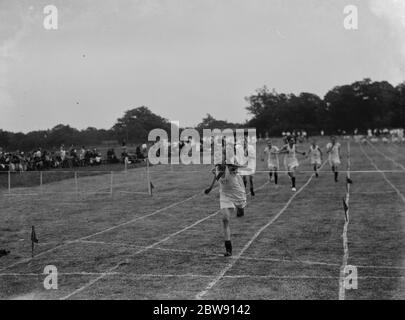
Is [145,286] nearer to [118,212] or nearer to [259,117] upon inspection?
[118,212]

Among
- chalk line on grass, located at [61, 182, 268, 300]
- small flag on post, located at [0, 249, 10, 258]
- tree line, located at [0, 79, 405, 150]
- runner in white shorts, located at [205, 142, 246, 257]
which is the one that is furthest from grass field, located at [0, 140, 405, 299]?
tree line, located at [0, 79, 405, 150]

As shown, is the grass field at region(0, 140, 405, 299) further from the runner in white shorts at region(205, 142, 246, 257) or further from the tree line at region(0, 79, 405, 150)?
the tree line at region(0, 79, 405, 150)

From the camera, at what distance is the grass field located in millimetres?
8969

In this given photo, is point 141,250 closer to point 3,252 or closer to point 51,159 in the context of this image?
point 3,252

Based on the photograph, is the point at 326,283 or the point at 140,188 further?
the point at 140,188

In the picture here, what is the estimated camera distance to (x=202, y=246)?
40.8ft

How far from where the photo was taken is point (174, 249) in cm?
1220

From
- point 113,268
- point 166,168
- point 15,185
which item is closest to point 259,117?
point 166,168

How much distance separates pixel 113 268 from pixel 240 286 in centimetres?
274

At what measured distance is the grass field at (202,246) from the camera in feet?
29.4

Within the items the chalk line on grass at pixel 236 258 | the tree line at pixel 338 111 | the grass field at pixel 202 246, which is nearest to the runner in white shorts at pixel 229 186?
the chalk line on grass at pixel 236 258

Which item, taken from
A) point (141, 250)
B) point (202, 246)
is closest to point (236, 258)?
point (202, 246)

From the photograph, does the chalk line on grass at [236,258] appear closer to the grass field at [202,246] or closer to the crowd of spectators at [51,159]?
the grass field at [202,246]

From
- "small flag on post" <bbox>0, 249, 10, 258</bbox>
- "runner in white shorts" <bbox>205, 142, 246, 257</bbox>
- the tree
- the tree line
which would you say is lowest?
"small flag on post" <bbox>0, 249, 10, 258</bbox>
